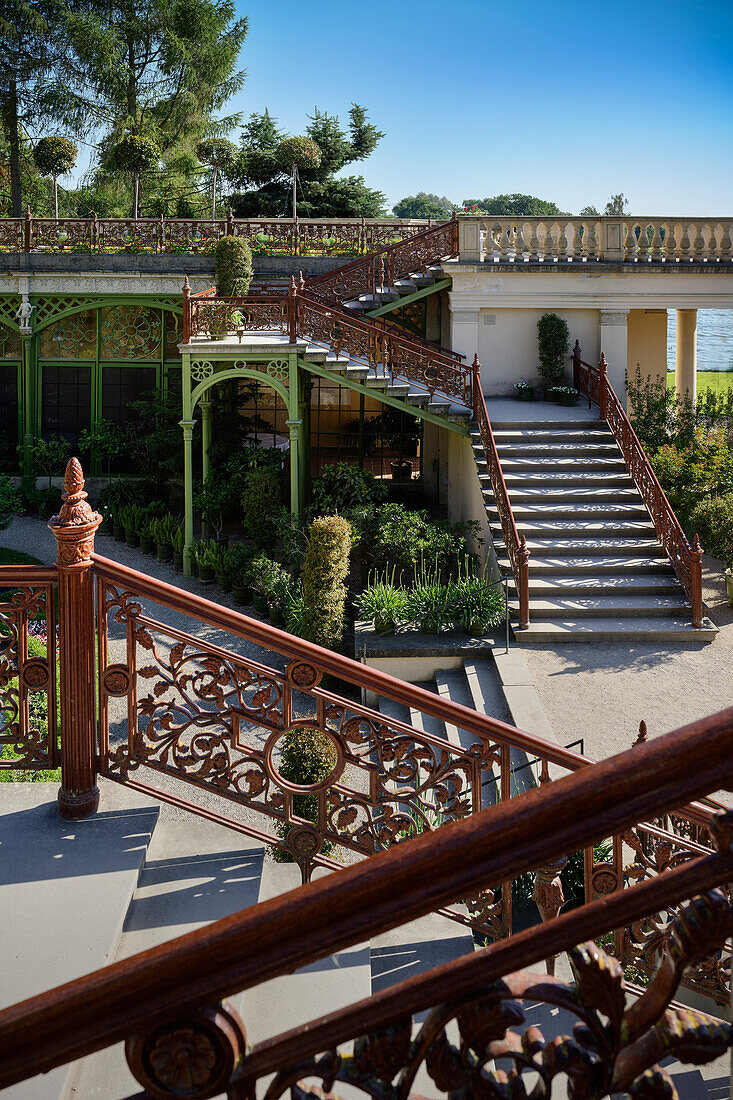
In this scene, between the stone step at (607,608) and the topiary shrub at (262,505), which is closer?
the stone step at (607,608)

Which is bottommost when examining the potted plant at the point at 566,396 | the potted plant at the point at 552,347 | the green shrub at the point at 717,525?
the green shrub at the point at 717,525

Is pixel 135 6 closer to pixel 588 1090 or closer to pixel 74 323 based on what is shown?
pixel 74 323

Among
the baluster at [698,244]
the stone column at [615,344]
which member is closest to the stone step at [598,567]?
the stone column at [615,344]

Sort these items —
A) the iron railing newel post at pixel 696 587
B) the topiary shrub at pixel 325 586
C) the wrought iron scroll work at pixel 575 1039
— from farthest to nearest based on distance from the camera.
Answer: the topiary shrub at pixel 325 586 → the iron railing newel post at pixel 696 587 → the wrought iron scroll work at pixel 575 1039

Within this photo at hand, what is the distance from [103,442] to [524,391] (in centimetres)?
770

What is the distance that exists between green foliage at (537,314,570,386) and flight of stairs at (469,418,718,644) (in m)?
1.63

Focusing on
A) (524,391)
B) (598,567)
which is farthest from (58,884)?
(524,391)

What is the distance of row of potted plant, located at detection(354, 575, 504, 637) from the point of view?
963cm

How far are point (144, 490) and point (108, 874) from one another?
1346cm

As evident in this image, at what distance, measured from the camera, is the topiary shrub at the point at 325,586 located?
977 centimetres

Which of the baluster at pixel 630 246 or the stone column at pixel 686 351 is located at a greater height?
the baluster at pixel 630 246

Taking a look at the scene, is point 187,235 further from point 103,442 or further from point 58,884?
point 58,884

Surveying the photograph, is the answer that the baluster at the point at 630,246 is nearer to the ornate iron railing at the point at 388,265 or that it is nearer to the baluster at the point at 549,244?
the baluster at the point at 549,244

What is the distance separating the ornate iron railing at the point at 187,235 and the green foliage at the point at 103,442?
3.23m
